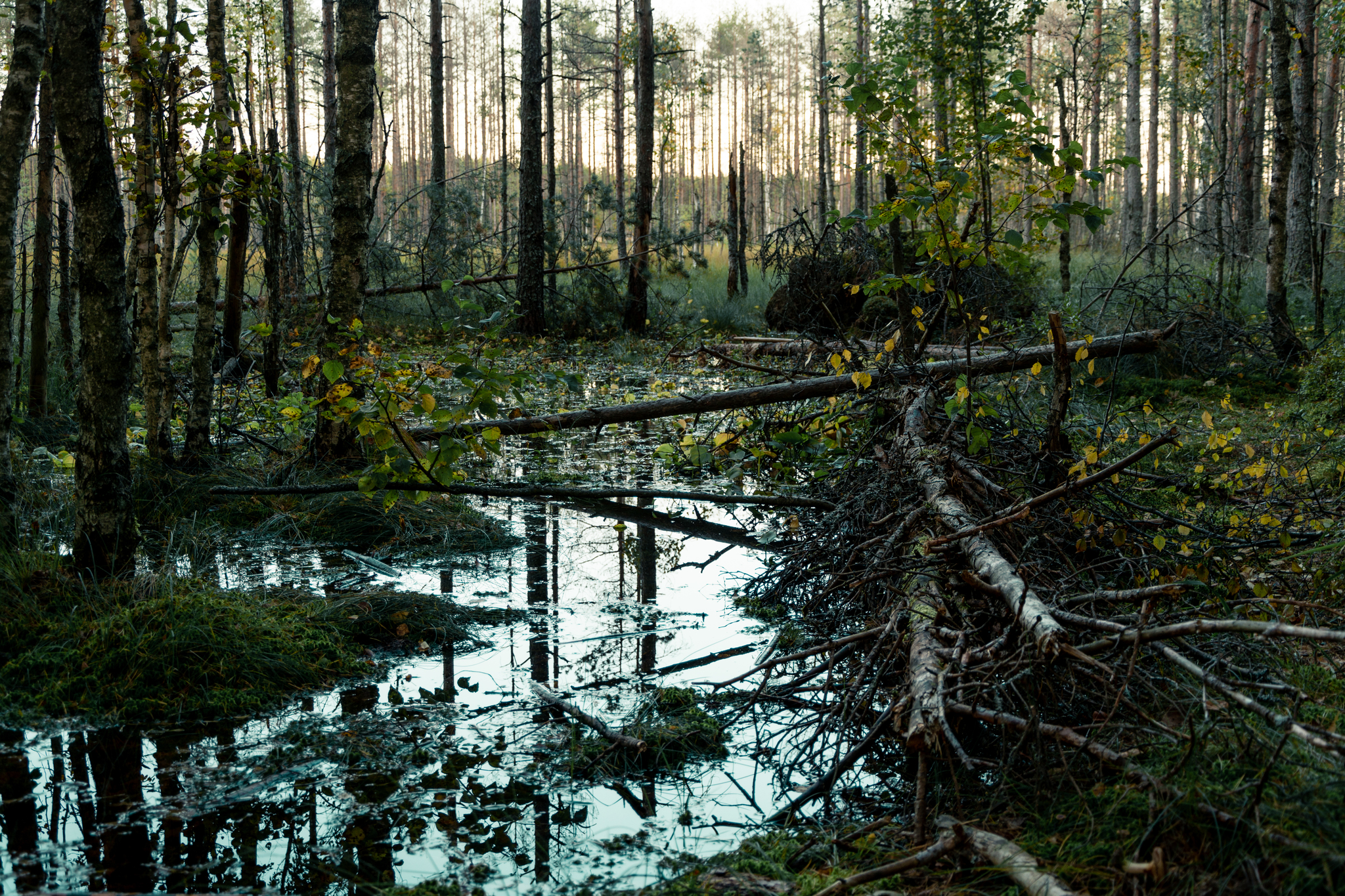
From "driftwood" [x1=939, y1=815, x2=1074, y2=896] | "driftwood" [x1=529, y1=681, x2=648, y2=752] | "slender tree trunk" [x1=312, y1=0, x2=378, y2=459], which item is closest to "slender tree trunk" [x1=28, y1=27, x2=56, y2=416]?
"slender tree trunk" [x1=312, y1=0, x2=378, y2=459]

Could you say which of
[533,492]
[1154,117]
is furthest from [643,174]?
[1154,117]

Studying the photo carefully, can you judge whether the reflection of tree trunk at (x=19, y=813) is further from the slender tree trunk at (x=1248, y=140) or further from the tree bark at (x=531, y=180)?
the slender tree trunk at (x=1248, y=140)

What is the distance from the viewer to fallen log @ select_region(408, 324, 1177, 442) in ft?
20.0

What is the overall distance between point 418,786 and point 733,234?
1788 cm

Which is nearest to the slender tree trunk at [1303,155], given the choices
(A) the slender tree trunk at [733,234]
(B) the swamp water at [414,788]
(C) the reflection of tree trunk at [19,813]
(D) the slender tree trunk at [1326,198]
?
(D) the slender tree trunk at [1326,198]

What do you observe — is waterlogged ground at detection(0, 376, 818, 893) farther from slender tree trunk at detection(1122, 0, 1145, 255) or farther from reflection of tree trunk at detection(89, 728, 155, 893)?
slender tree trunk at detection(1122, 0, 1145, 255)

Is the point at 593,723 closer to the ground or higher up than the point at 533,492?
closer to the ground

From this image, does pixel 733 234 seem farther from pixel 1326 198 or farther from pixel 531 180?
pixel 1326 198

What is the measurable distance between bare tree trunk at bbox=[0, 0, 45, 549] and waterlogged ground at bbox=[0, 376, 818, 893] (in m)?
1.96

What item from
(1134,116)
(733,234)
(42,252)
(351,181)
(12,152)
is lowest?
(42,252)

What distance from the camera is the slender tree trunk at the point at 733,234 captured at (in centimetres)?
1961

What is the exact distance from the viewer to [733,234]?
19.8 metres

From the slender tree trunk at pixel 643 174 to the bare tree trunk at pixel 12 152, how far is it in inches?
500

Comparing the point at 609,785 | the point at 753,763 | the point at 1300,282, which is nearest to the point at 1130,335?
the point at 753,763
